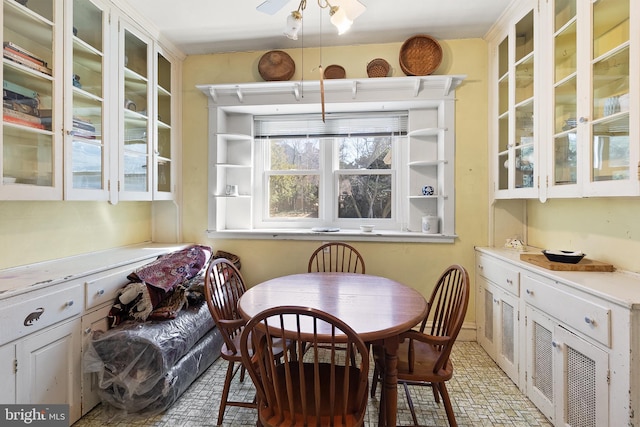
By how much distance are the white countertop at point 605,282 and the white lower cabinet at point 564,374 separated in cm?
25

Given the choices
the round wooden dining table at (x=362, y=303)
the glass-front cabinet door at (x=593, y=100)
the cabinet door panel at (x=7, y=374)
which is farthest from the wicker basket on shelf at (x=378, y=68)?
the cabinet door panel at (x=7, y=374)

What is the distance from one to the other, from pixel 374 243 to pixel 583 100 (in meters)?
1.71

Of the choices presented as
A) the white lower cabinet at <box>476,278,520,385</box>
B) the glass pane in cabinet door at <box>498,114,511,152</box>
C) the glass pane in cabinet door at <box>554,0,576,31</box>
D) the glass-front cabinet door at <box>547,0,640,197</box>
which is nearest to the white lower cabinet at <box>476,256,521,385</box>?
the white lower cabinet at <box>476,278,520,385</box>

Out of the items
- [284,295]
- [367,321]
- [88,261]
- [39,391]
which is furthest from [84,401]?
[367,321]

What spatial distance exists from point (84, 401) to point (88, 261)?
839 millimetres

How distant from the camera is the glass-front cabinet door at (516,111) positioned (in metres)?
2.12

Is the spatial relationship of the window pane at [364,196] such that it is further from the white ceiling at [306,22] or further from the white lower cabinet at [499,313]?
the white ceiling at [306,22]

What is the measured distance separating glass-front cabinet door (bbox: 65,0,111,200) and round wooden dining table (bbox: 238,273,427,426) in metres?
1.28

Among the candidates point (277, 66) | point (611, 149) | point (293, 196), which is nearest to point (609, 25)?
point (611, 149)

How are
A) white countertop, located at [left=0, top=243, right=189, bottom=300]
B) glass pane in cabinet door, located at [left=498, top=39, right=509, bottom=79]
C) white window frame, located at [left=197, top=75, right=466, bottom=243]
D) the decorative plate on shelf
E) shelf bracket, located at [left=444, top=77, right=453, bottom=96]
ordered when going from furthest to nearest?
the decorative plate on shelf < white window frame, located at [left=197, top=75, right=466, bottom=243] < shelf bracket, located at [left=444, top=77, right=453, bottom=96] < glass pane in cabinet door, located at [left=498, top=39, right=509, bottom=79] < white countertop, located at [left=0, top=243, right=189, bottom=300]

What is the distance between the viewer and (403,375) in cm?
147

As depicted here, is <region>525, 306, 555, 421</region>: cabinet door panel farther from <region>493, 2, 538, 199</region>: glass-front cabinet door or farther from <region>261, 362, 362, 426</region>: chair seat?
<region>261, 362, 362, 426</region>: chair seat

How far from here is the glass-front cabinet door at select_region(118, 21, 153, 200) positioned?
89.1 inches

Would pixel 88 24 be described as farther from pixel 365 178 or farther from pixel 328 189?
pixel 365 178
